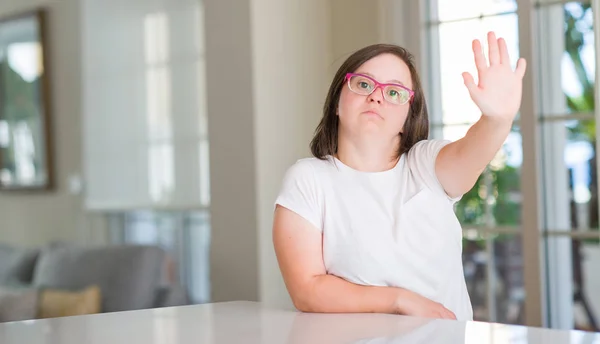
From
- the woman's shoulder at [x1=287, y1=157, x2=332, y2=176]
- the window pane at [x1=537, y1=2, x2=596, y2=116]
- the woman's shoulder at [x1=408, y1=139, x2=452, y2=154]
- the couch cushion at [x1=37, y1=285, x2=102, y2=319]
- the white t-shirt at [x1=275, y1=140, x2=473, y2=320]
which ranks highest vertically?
the window pane at [x1=537, y1=2, x2=596, y2=116]

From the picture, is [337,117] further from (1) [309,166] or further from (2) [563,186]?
(2) [563,186]

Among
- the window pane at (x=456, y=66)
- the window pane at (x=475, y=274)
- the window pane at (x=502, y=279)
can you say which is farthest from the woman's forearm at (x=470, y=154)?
Answer: the window pane at (x=475, y=274)

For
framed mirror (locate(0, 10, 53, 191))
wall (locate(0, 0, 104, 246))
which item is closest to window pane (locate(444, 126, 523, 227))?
wall (locate(0, 0, 104, 246))

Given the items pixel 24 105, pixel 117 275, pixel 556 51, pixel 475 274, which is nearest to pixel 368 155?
pixel 556 51

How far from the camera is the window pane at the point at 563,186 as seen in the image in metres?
2.76

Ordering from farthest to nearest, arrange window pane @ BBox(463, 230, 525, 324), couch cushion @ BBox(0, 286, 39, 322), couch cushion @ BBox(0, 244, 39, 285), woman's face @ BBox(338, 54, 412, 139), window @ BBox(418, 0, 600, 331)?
couch cushion @ BBox(0, 244, 39, 285) → window pane @ BBox(463, 230, 525, 324) → couch cushion @ BBox(0, 286, 39, 322) → window @ BBox(418, 0, 600, 331) → woman's face @ BBox(338, 54, 412, 139)

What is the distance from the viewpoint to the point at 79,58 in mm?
5246

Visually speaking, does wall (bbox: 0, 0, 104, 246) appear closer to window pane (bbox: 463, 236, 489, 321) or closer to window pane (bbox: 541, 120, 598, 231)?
window pane (bbox: 463, 236, 489, 321)

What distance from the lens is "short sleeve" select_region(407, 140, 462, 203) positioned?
1536mm

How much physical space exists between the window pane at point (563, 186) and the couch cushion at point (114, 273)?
172 cm

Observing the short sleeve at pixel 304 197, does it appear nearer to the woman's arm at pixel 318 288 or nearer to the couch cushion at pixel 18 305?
the woman's arm at pixel 318 288

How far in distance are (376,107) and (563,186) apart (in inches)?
57.5

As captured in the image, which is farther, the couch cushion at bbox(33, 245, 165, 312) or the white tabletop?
the couch cushion at bbox(33, 245, 165, 312)

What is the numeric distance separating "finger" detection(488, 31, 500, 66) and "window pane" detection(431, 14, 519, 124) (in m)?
1.63
